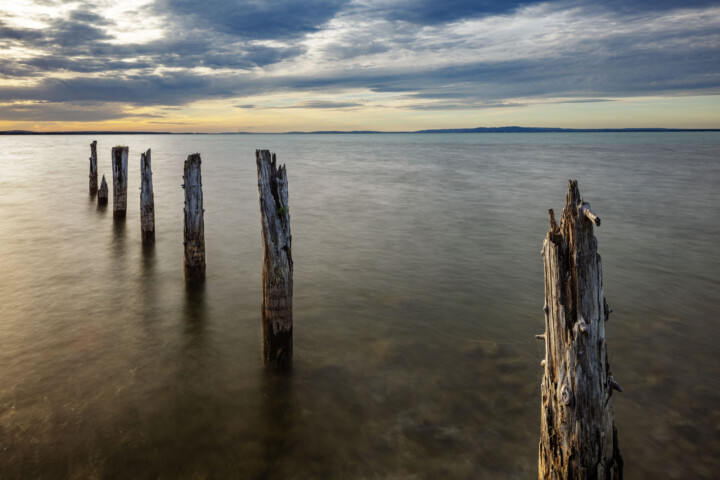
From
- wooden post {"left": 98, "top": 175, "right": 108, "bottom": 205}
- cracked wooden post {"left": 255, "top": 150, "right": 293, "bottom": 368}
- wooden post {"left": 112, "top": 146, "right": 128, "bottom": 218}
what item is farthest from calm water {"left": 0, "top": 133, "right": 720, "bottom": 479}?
wooden post {"left": 98, "top": 175, "right": 108, "bottom": 205}

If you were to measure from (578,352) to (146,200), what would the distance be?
12.5 meters

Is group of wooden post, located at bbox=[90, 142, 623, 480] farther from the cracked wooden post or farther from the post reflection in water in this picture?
the cracked wooden post

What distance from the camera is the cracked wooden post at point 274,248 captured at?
20.1ft

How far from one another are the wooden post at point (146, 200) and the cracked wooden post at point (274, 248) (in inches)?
287

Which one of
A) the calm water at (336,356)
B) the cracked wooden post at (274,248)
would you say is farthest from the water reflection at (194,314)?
the cracked wooden post at (274,248)

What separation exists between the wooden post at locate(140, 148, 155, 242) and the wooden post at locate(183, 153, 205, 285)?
3.17m

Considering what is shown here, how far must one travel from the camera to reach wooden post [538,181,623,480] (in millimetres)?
3250

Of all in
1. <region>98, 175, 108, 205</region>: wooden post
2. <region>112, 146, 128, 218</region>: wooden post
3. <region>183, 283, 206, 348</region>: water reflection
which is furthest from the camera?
<region>98, 175, 108, 205</region>: wooden post

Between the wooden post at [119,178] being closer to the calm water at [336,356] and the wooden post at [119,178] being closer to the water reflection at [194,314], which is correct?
the calm water at [336,356]

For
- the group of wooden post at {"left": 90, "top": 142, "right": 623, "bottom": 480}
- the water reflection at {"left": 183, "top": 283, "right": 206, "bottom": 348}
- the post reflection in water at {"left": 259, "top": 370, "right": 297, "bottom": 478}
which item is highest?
the group of wooden post at {"left": 90, "top": 142, "right": 623, "bottom": 480}

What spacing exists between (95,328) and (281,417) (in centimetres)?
446

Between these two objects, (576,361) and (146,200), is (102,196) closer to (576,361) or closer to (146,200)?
(146,200)

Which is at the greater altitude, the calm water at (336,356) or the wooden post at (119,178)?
the wooden post at (119,178)

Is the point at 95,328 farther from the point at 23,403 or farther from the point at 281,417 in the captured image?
the point at 281,417
